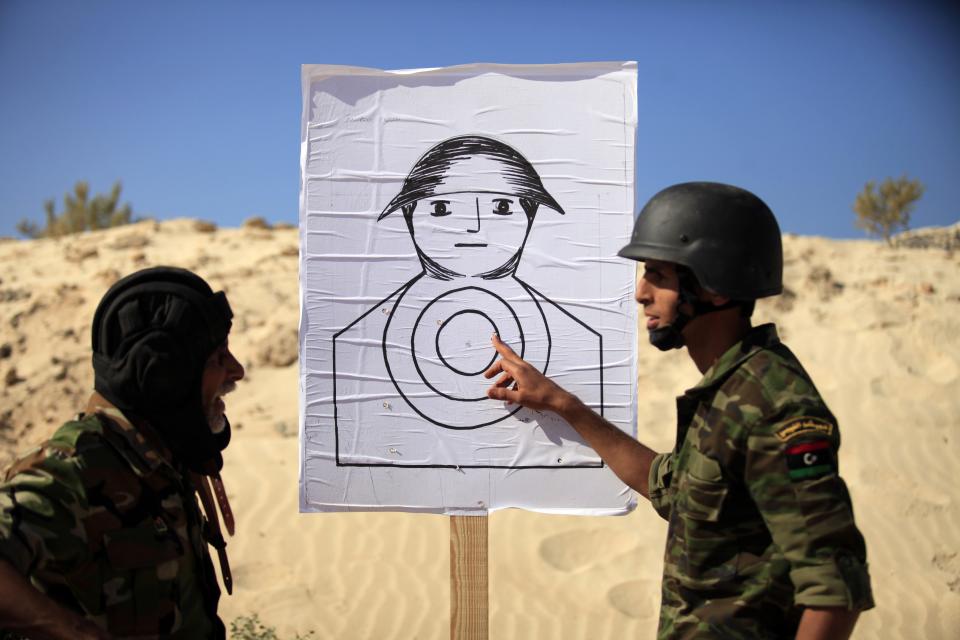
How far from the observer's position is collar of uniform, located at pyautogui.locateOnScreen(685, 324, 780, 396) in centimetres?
206

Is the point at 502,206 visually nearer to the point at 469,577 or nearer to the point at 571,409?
the point at 571,409

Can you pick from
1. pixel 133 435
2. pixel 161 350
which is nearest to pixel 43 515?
pixel 133 435

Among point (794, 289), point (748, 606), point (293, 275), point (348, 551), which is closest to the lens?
point (748, 606)

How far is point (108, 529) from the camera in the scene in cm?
186

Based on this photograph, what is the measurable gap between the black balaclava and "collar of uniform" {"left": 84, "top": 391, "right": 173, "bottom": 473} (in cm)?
2

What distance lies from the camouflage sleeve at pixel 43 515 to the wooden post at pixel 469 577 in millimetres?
1584

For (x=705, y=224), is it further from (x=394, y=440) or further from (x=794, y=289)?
(x=794, y=289)

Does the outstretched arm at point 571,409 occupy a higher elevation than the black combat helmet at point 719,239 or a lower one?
lower

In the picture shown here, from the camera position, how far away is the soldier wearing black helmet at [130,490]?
1.72 meters

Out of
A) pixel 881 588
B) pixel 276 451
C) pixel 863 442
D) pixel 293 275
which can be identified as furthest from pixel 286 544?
pixel 293 275

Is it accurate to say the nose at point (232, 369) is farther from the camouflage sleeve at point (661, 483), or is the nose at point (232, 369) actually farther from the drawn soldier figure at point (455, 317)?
the camouflage sleeve at point (661, 483)

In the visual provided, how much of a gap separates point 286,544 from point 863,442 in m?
5.04

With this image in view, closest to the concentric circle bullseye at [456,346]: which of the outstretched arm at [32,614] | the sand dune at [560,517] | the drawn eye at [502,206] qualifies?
the drawn eye at [502,206]

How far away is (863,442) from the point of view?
7.36 m
